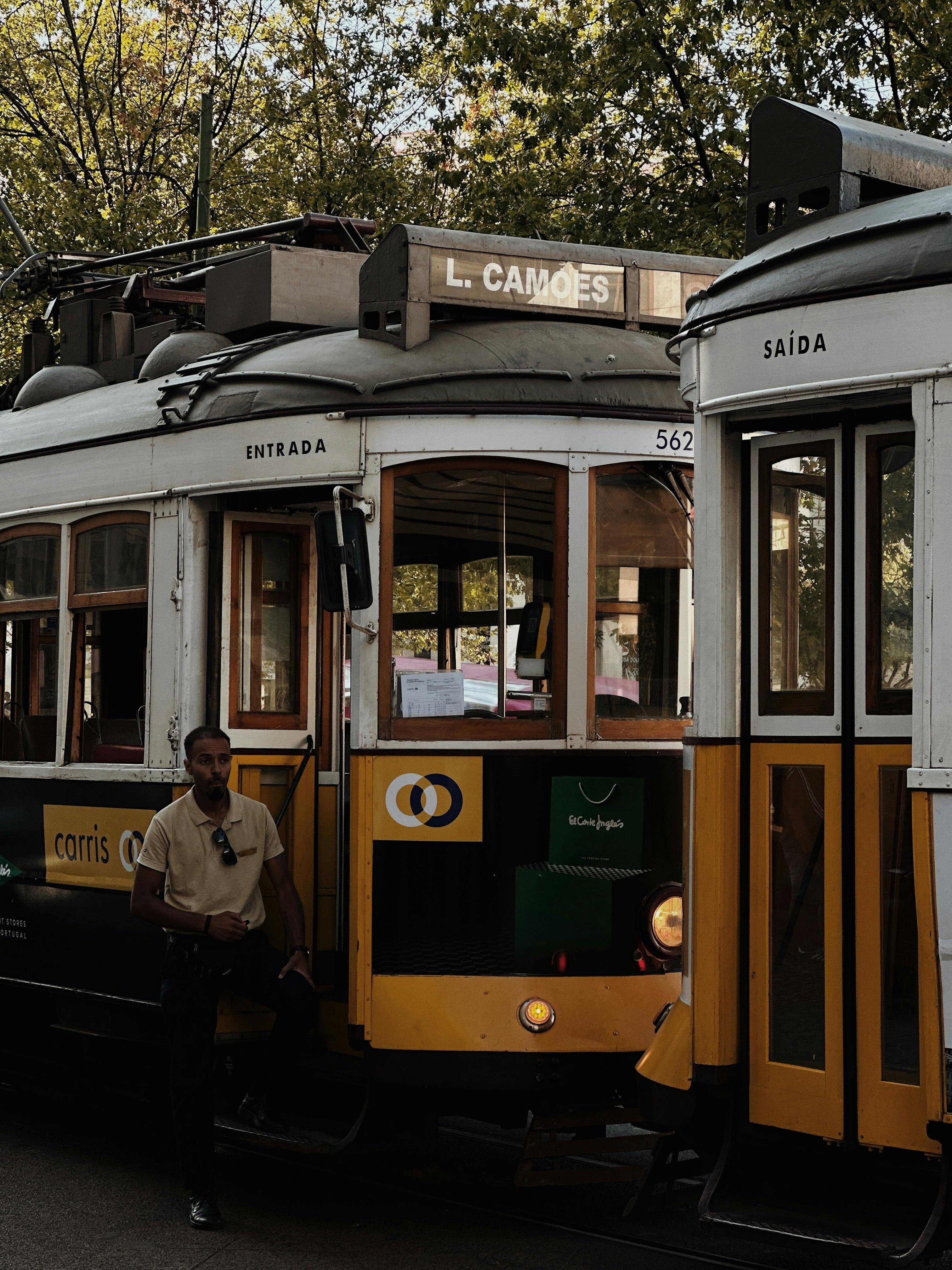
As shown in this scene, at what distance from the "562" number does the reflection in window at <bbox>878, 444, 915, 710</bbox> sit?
1719 mm

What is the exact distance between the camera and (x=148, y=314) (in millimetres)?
8703

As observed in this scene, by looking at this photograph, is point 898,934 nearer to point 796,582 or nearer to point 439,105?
point 796,582

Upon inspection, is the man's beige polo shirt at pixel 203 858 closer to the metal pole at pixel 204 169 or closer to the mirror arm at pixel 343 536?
the mirror arm at pixel 343 536

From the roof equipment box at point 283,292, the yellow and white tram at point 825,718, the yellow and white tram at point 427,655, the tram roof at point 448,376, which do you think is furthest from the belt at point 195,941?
the roof equipment box at point 283,292

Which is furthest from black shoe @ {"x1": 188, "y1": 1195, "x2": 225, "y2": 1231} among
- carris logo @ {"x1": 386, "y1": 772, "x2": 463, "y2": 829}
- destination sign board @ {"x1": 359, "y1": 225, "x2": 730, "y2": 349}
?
destination sign board @ {"x1": 359, "y1": 225, "x2": 730, "y2": 349}

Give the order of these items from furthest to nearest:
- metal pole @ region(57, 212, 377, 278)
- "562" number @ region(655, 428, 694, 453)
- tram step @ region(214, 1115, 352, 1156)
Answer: metal pole @ region(57, 212, 377, 278)
"562" number @ region(655, 428, 694, 453)
tram step @ region(214, 1115, 352, 1156)

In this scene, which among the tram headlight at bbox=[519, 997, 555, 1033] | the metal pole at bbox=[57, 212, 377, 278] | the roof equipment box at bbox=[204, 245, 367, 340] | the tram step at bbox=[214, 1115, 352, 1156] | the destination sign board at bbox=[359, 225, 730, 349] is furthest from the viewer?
the metal pole at bbox=[57, 212, 377, 278]

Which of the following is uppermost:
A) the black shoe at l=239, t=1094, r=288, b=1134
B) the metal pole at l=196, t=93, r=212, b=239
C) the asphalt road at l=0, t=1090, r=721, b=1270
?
the metal pole at l=196, t=93, r=212, b=239

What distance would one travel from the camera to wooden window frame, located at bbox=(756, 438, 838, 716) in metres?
4.57

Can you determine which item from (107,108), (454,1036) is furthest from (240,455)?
(107,108)

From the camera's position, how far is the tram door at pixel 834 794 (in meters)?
4.34

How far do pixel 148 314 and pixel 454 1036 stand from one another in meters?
4.57

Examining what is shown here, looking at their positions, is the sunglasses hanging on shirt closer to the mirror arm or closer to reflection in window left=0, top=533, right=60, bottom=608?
the mirror arm

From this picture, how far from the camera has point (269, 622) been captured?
6.68 m
